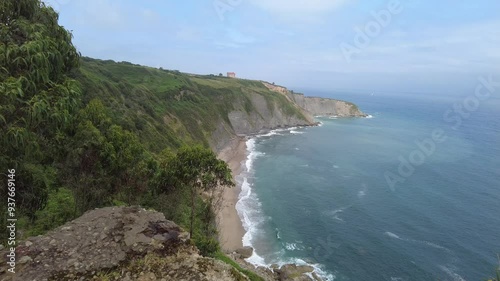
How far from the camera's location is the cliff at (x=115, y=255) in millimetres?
8820

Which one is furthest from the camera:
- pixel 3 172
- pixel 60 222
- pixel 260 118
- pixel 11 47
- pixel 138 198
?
pixel 260 118

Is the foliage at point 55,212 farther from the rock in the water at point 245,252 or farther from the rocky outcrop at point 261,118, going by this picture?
the rocky outcrop at point 261,118

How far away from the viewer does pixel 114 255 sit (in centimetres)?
956

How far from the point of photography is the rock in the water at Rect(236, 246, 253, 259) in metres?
35.0

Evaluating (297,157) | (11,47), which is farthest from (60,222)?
(297,157)

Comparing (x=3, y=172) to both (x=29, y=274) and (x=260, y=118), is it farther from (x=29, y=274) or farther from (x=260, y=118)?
(x=260, y=118)

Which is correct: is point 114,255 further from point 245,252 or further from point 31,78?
point 245,252

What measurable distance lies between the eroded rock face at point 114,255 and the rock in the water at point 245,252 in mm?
25755

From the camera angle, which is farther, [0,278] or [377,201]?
[377,201]

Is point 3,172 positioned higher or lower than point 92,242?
higher

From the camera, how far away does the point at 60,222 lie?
17.3m

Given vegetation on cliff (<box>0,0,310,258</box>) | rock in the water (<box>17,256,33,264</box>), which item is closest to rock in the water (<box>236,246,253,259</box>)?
vegetation on cliff (<box>0,0,310,258</box>)

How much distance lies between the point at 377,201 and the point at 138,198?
41.5 metres

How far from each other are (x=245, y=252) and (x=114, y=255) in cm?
2783
